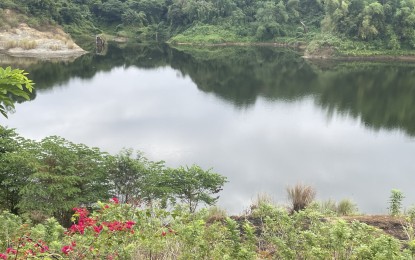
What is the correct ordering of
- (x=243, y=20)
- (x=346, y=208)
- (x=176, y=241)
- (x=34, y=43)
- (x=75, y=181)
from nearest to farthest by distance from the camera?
(x=176, y=241), (x=75, y=181), (x=346, y=208), (x=34, y=43), (x=243, y=20)

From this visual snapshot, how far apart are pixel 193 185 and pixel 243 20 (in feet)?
209

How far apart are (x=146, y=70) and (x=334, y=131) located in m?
25.4

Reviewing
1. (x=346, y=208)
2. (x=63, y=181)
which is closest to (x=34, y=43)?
(x=63, y=181)

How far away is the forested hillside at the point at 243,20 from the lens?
53375 mm

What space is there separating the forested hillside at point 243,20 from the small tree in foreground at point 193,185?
47451mm

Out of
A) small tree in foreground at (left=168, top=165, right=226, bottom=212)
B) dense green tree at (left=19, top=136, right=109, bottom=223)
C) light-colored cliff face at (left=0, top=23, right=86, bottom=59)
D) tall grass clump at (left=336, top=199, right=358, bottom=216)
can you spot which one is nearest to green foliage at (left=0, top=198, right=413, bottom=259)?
dense green tree at (left=19, top=136, right=109, bottom=223)

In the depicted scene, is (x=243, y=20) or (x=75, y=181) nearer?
(x=75, y=181)

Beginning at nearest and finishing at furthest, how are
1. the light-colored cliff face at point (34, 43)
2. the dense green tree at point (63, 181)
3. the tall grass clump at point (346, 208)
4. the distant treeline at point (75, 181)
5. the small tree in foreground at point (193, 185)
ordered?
1. the dense green tree at point (63, 181)
2. the distant treeline at point (75, 181)
3. the small tree in foreground at point (193, 185)
4. the tall grass clump at point (346, 208)
5. the light-colored cliff face at point (34, 43)

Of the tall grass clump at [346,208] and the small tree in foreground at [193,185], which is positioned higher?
the small tree in foreground at [193,185]

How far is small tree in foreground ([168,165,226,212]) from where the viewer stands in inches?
396

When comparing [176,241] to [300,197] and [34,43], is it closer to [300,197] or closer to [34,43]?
[300,197]

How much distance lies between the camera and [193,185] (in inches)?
399

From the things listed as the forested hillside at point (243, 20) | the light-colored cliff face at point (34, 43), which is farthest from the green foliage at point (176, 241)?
the forested hillside at point (243, 20)

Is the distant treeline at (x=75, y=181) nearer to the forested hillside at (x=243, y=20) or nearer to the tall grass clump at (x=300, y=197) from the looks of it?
the tall grass clump at (x=300, y=197)
